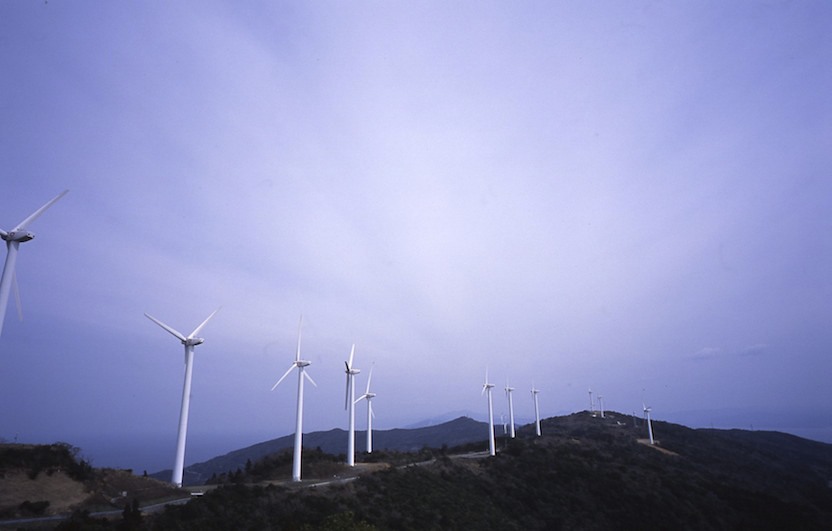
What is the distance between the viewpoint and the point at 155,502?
27094 millimetres

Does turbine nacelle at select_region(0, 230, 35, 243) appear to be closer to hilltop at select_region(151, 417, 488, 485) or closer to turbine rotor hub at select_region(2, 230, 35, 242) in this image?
turbine rotor hub at select_region(2, 230, 35, 242)

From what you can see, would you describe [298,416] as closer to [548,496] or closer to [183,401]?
[183,401]

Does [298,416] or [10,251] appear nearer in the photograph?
[10,251]

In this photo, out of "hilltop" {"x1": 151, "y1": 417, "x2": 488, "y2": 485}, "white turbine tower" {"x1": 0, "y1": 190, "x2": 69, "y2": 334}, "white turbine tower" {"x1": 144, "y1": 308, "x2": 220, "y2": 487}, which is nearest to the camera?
"white turbine tower" {"x1": 0, "y1": 190, "x2": 69, "y2": 334}

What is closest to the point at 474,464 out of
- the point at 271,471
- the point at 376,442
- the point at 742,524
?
the point at 271,471

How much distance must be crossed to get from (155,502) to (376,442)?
163098mm

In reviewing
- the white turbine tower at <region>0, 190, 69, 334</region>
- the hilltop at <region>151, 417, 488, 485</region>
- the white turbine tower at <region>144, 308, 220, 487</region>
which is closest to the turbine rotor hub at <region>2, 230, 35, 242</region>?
the white turbine tower at <region>0, 190, 69, 334</region>

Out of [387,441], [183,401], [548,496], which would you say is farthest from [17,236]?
[387,441]

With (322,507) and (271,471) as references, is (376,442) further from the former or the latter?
(322,507)

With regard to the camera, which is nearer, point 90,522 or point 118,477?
point 90,522

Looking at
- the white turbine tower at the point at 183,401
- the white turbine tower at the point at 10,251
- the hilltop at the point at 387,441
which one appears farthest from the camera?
the hilltop at the point at 387,441

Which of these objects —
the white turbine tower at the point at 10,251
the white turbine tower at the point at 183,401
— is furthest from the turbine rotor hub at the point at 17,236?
the white turbine tower at the point at 183,401

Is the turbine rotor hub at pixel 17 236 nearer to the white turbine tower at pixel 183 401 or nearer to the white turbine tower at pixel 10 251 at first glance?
the white turbine tower at pixel 10 251

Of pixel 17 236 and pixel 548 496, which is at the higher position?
pixel 17 236
